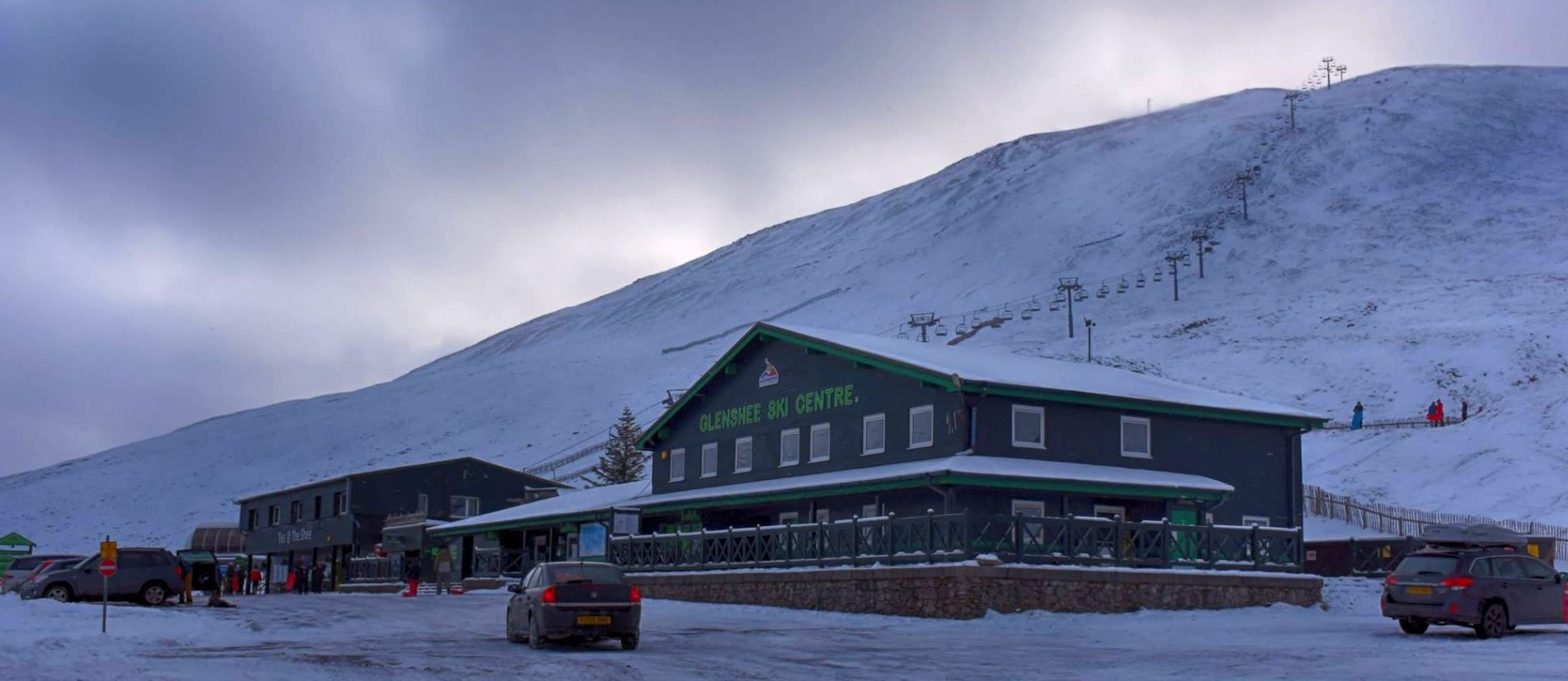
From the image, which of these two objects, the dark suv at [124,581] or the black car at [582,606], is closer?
the black car at [582,606]

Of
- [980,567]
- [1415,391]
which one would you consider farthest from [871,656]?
[1415,391]

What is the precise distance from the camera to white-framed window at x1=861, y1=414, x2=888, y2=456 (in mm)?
41344

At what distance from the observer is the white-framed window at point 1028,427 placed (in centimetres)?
3925

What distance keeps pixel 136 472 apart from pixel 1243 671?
460 feet

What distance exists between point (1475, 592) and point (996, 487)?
1362cm

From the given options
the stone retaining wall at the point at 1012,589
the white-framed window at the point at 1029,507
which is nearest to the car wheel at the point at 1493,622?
the stone retaining wall at the point at 1012,589

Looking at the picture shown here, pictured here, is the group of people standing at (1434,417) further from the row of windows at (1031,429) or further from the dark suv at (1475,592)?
the dark suv at (1475,592)

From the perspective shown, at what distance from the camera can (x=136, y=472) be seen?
144 m

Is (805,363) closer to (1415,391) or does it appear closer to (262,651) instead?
(262,651)

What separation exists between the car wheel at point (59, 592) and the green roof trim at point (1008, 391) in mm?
19248

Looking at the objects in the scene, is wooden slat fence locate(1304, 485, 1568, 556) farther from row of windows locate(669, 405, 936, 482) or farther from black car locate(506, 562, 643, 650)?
black car locate(506, 562, 643, 650)

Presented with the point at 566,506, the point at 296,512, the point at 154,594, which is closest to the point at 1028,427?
the point at 566,506

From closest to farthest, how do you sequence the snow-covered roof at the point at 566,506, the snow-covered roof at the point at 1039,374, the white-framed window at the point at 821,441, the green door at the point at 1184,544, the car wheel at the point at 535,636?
the car wheel at the point at 535,636
the green door at the point at 1184,544
the snow-covered roof at the point at 1039,374
the white-framed window at the point at 821,441
the snow-covered roof at the point at 566,506

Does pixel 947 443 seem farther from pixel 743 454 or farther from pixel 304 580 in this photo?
pixel 304 580
